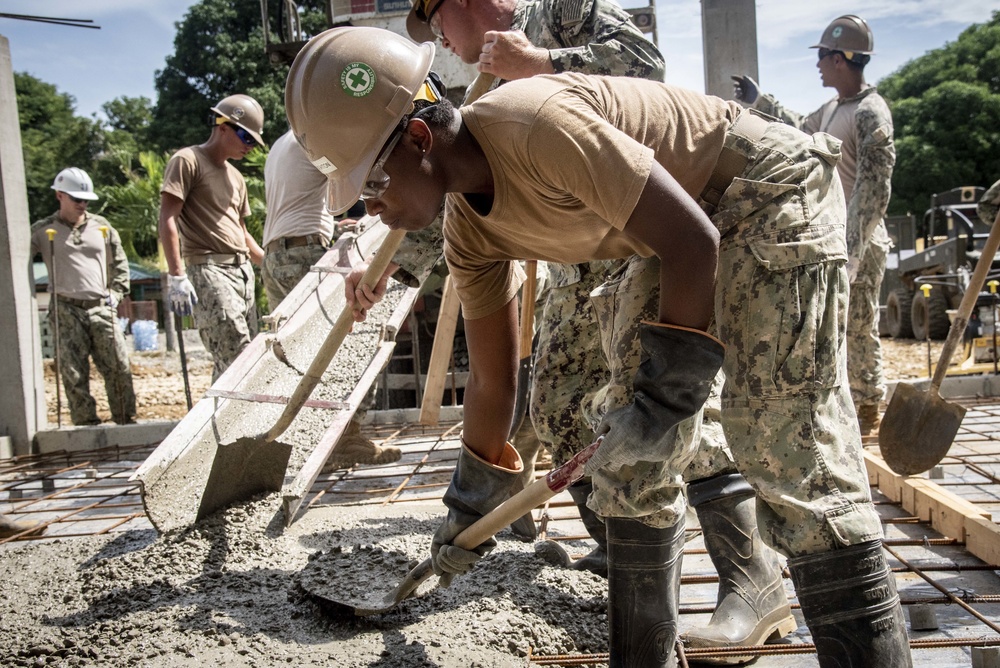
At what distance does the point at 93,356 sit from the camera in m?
6.33

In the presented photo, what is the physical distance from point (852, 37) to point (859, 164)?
730mm

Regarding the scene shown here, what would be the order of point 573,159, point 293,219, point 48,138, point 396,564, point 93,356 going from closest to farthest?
point 573,159
point 396,564
point 293,219
point 93,356
point 48,138

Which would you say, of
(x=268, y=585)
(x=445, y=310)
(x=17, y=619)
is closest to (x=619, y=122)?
(x=268, y=585)

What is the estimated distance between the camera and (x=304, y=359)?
430 cm

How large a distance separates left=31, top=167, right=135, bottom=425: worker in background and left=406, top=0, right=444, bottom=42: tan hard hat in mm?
4322

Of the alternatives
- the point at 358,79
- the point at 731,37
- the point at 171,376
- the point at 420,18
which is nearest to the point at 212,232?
the point at 420,18

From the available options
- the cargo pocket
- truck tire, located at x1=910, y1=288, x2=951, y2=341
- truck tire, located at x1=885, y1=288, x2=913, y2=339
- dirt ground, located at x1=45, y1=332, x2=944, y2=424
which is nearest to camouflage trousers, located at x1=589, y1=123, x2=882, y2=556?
the cargo pocket

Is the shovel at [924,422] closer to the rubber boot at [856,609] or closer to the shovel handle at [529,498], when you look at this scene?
the rubber boot at [856,609]

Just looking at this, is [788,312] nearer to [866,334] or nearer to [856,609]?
[856,609]

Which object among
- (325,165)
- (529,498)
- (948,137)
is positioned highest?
(948,137)

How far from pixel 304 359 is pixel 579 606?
8.18ft

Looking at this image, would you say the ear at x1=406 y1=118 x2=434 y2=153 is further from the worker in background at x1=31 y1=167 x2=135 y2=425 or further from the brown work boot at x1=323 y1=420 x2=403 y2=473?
the worker in background at x1=31 y1=167 x2=135 y2=425

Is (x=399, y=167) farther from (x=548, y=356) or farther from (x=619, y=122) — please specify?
(x=548, y=356)

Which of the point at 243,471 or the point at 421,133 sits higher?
the point at 421,133
